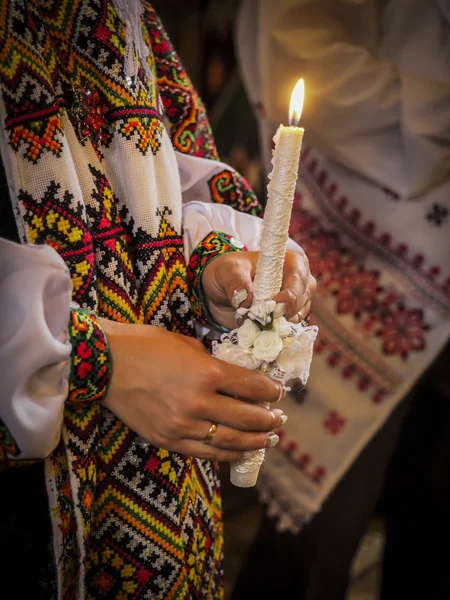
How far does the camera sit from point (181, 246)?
62 cm

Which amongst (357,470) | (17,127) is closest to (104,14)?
(17,127)

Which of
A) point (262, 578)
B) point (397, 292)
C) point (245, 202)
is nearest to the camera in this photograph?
point (245, 202)

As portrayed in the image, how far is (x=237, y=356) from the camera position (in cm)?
49

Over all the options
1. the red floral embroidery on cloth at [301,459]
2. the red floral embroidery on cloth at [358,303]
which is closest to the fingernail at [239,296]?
the red floral embroidery on cloth at [358,303]

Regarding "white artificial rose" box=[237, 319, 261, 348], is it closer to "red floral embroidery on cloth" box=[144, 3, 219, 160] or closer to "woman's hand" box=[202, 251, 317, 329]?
"woman's hand" box=[202, 251, 317, 329]

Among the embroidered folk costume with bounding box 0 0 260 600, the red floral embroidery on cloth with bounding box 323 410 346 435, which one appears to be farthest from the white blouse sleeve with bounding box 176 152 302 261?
the red floral embroidery on cloth with bounding box 323 410 346 435

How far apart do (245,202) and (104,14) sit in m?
0.28

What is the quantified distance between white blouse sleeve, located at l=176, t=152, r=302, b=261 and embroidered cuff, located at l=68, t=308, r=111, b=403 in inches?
7.4

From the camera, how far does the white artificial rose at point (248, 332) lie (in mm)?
466

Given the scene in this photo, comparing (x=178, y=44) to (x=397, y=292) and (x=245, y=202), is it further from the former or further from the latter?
(x=245, y=202)

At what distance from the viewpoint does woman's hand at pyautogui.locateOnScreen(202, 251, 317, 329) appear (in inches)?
20.2

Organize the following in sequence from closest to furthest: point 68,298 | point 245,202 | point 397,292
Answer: point 68,298 → point 245,202 → point 397,292

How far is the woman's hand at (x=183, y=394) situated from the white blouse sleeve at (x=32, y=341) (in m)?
0.06

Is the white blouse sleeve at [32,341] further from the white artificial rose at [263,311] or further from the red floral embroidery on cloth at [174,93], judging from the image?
the red floral embroidery on cloth at [174,93]
